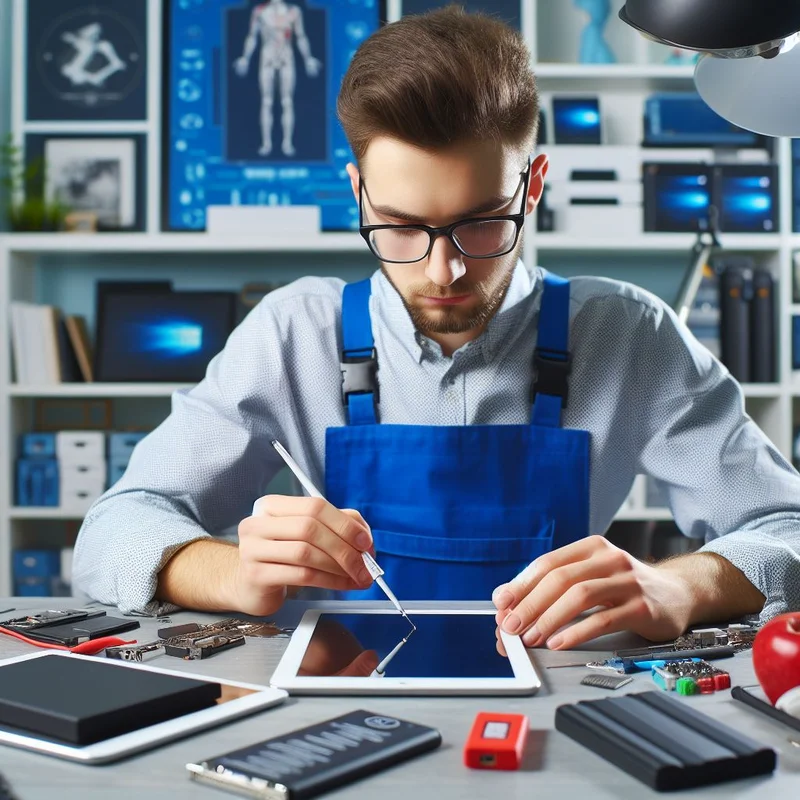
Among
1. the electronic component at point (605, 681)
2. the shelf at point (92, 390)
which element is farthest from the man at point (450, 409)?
the shelf at point (92, 390)

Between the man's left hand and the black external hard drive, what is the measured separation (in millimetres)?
252

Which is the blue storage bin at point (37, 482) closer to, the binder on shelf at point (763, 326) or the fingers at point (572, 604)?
the binder on shelf at point (763, 326)

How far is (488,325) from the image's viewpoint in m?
1.34

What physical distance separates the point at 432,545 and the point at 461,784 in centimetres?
72

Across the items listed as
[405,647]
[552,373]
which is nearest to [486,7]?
[552,373]

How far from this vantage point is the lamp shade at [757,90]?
979 millimetres

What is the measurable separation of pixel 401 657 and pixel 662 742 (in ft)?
0.91

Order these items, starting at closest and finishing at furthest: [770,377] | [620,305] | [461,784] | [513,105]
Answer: [461,784] → [513,105] → [620,305] → [770,377]

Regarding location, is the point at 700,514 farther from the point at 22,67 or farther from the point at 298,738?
the point at 22,67

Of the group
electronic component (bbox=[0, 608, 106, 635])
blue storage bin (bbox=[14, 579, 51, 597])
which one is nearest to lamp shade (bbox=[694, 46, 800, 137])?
electronic component (bbox=[0, 608, 106, 635])

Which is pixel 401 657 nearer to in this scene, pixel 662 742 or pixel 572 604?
pixel 572 604

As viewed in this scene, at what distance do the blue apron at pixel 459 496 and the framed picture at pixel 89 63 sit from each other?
2051mm

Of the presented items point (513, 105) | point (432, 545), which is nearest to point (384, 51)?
point (513, 105)

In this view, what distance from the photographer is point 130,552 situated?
107 centimetres
